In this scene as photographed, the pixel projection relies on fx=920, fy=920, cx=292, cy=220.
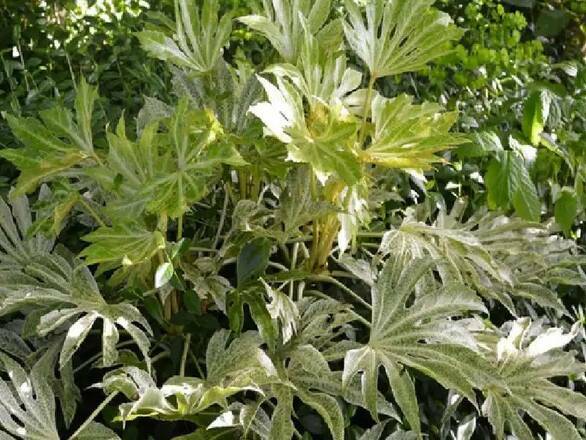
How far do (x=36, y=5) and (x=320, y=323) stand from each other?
137cm

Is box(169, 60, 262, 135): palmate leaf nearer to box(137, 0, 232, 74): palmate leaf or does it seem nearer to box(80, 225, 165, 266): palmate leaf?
box(137, 0, 232, 74): palmate leaf

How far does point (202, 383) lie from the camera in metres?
1.07

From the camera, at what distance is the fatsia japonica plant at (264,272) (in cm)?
107

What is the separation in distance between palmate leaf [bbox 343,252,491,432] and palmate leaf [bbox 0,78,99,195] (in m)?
0.43

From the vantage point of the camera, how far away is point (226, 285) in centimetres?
118

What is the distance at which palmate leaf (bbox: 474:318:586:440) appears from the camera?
1.13 meters

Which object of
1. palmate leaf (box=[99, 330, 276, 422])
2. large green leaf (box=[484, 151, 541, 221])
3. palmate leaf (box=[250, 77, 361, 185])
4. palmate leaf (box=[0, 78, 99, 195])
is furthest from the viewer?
large green leaf (box=[484, 151, 541, 221])

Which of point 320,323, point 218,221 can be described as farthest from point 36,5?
point 320,323

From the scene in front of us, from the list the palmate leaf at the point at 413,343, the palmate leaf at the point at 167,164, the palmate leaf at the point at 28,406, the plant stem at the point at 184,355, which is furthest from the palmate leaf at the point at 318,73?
the palmate leaf at the point at 28,406

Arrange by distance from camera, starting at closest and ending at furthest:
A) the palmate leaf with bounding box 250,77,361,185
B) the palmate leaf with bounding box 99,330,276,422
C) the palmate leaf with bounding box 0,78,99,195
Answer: the palmate leaf with bounding box 99,330,276,422 < the palmate leaf with bounding box 250,77,361,185 < the palmate leaf with bounding box 0,78,99,195

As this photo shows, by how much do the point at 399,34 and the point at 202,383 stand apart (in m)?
0.54

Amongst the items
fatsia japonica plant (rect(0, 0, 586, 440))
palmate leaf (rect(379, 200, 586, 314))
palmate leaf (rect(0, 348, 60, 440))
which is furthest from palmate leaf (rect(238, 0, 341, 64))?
palmate leaf (rect(0, 348, 60, 440))

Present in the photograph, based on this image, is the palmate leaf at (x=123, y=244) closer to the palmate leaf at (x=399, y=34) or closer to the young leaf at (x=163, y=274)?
the young leaf at (x=163, y=274)

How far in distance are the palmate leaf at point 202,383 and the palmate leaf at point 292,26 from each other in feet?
1.34
